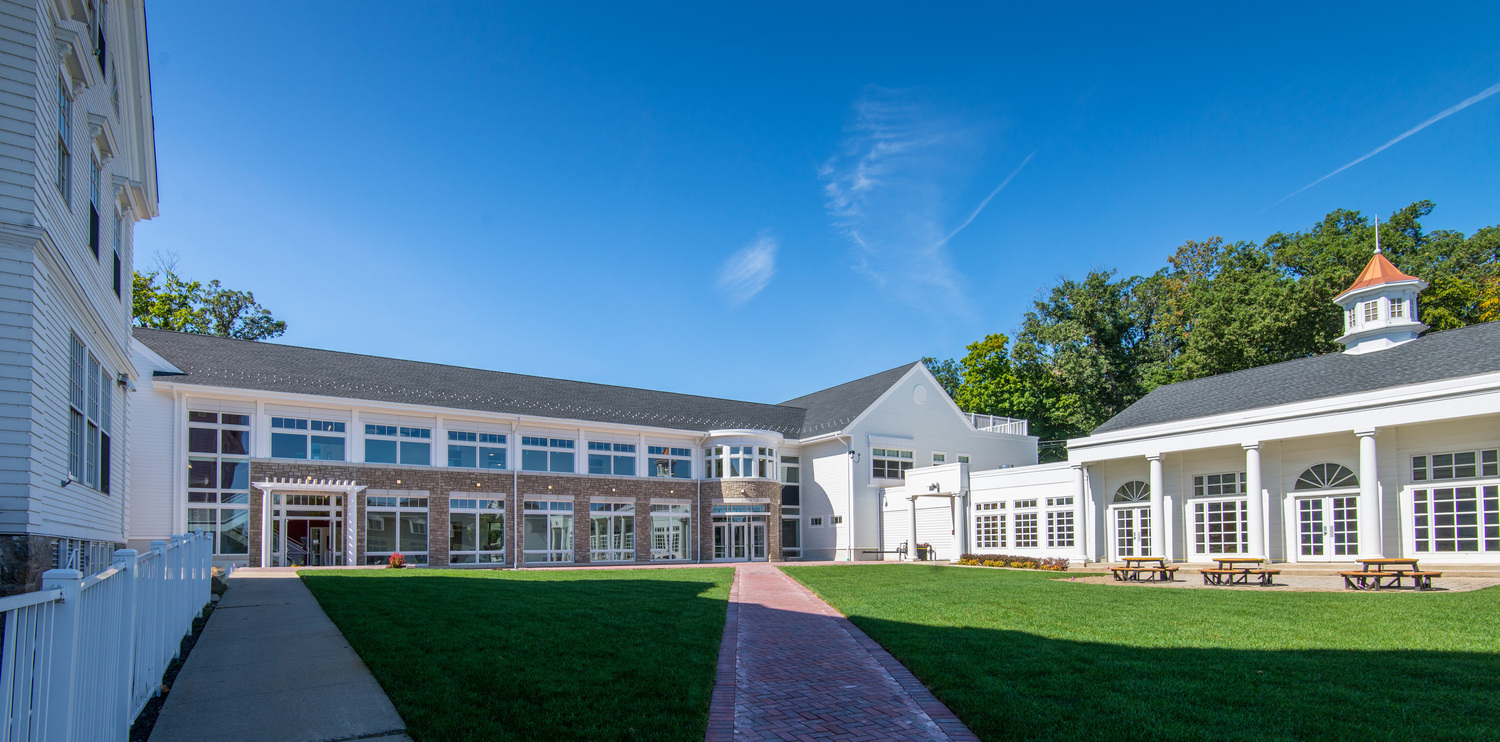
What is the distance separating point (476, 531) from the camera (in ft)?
95.7

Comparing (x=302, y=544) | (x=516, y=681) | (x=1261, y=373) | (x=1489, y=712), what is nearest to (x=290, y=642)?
(x=516, y=681)

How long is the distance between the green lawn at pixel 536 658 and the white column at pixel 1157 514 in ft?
54.3

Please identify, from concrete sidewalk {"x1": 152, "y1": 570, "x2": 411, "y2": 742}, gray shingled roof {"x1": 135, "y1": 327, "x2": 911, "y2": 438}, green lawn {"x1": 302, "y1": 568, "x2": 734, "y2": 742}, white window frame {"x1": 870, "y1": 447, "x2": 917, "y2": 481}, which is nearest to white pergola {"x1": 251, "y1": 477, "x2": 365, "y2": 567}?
gray shingled roof {"x1": 135, "y1": 327, "x2": 911, "y2": 438}

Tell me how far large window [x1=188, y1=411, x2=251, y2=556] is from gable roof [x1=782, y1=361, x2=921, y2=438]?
70.9 ft

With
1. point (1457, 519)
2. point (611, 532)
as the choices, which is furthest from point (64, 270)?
point (1457, 519)

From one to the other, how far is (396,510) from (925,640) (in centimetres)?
2244

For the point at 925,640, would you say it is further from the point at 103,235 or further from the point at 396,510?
the point at 396,510

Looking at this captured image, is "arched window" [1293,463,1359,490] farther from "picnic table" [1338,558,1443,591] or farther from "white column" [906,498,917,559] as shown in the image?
"white column" [906,498,917,559]

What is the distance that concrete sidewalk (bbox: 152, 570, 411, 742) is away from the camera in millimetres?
5691

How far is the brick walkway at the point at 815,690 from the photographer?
20.2ft

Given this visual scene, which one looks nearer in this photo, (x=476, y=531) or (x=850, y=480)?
(x=476, y=531)

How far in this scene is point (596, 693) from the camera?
684 centimetres

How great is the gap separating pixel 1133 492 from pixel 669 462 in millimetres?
17152

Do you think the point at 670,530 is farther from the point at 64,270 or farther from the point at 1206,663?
the point at 1206,663
